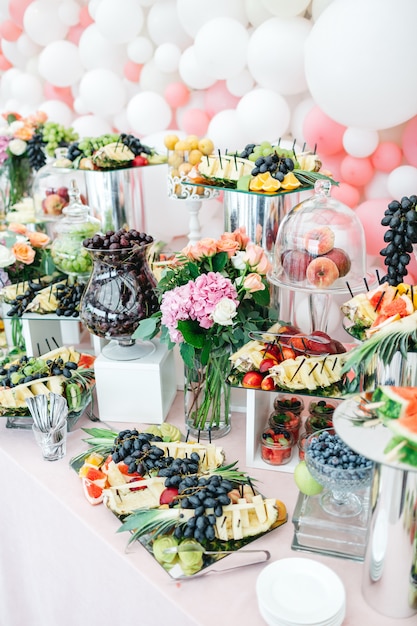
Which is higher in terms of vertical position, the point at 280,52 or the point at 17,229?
the point at 280,52

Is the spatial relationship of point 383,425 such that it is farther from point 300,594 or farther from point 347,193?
point 347,193

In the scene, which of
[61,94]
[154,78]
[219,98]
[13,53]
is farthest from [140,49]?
[13,53]

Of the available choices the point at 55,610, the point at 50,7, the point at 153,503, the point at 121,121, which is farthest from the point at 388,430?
the point at 50,7

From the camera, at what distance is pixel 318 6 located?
2.00 meters

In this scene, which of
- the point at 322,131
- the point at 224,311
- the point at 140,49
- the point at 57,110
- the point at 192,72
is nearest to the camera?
the point at 224,311

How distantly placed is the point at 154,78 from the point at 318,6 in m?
0.91

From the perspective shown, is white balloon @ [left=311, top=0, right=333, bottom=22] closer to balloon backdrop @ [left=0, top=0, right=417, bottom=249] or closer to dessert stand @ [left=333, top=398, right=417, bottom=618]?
balloon backdrop @ [left=0, top=0, right=417, bottom=249]

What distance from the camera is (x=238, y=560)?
3.47 feet

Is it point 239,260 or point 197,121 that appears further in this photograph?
point 197,121

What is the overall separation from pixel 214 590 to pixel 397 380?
1.68ft

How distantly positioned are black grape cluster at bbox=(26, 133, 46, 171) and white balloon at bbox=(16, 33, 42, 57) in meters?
0.96

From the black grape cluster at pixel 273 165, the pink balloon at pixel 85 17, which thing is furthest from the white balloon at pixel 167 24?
the black grape cluster at pixel 273 165

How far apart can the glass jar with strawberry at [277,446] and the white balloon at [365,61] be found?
3.35ft

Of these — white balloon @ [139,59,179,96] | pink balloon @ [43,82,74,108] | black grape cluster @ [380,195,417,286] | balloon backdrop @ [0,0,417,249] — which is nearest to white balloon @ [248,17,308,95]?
balloon backdrop @ [0,0,417,249]
